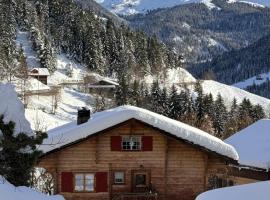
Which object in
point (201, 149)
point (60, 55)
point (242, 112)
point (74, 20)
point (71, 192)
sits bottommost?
point (71, 192)

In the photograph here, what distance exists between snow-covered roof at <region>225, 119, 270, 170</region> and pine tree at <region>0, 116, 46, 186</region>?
16.0m

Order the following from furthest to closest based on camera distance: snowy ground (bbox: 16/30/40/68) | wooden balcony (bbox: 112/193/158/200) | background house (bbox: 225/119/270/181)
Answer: snowy ground (bbox: 16/30/40/68) → background house (bbox: 225/119/270/181) → wooden balcony (bbox: 112/193/158/200)

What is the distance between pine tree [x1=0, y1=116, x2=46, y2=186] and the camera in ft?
47.2

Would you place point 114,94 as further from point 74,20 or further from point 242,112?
point 74,20

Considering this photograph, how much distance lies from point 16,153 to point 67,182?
40.8ft

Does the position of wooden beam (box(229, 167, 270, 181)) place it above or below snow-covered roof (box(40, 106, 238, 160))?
below

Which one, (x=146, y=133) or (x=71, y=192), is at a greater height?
(x=146, y=133)

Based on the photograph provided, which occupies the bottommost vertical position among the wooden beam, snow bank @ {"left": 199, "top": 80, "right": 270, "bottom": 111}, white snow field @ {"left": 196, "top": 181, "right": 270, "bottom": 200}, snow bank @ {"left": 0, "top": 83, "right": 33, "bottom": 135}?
white snow field @ {"left": 196, "top": 181, "right": 270, "bottom": 200}

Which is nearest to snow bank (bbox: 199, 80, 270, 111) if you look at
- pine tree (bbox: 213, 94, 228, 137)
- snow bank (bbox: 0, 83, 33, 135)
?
pine tree (bbox: 213, 94, 228, 137)

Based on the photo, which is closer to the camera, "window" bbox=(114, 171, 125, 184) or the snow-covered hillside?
"window" bbox=(114, 171, 125, 184)

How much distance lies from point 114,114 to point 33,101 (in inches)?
3019

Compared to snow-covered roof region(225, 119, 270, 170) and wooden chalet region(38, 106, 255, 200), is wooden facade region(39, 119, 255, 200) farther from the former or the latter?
snow-covered roof region(225, 119, 270, 170)

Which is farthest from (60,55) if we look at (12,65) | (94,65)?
(12,65)

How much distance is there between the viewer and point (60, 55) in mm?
145125
